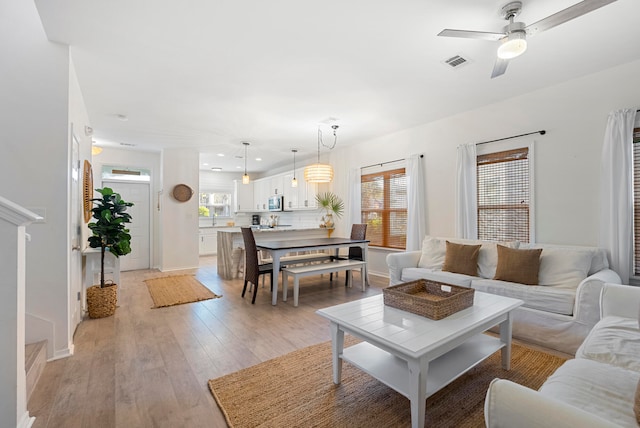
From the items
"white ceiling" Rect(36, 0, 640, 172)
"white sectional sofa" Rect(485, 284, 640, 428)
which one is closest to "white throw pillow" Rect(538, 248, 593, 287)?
"white sectional sofa" Rect(485, 284, 640, 428)

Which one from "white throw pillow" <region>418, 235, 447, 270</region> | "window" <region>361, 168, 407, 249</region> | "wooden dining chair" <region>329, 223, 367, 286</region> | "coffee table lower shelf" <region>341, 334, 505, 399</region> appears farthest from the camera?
"window" <region>361, 168, 407, 249</region>

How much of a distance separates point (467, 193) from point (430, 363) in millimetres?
2910

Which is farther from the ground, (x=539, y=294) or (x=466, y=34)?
(x=466, y=34)

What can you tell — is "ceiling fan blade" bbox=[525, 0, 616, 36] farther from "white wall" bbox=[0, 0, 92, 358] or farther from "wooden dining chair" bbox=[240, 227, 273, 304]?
"white wall" bbox=[0, 0, 92, 358]

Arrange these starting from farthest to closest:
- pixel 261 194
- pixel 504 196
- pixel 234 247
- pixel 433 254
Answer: pixel 261 194
pixel 234 247
pixel 433 254
pixel 504 196

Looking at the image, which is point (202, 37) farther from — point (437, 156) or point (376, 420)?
point (437, 156)

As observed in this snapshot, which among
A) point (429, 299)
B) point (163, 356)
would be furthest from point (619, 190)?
point (163, 356)

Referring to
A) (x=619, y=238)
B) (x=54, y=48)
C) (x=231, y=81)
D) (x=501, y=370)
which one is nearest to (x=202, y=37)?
(x=231, y=81)

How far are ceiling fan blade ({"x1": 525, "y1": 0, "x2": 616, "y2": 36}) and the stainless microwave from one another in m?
6.41

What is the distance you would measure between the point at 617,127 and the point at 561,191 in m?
0.77

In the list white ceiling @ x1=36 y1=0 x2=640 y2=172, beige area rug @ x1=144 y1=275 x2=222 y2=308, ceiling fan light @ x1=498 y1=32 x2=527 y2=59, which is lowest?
beige area rug @ x1=144 y1=275 x2=222 y2=308

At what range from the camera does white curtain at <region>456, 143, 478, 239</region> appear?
13.2 feet

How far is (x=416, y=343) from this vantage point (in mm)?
1493

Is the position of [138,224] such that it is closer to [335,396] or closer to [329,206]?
[329,206]
